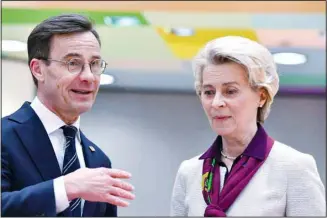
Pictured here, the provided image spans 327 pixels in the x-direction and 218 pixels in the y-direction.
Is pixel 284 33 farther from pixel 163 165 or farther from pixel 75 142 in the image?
pixel 75 142

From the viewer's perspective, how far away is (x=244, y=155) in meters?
1.30

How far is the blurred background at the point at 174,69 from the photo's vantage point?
4074 millimetres

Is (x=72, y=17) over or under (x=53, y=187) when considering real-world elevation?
over

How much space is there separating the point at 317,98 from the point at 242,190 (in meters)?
4.84

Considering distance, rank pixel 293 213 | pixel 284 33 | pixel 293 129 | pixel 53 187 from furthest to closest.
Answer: pixel 293 129 < pixel 284 33 < pixel 293 213 < pixel 53 187

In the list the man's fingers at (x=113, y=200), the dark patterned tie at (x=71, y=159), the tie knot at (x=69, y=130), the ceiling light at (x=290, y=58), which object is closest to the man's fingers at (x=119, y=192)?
the man's fingers at (x=113, y=200)

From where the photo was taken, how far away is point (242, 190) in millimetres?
1261

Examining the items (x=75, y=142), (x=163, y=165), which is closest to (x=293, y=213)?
(x=75, y=142)

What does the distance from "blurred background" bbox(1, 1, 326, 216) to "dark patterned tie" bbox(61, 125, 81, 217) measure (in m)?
2.34

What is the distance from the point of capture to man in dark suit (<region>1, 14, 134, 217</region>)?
3.89 feet

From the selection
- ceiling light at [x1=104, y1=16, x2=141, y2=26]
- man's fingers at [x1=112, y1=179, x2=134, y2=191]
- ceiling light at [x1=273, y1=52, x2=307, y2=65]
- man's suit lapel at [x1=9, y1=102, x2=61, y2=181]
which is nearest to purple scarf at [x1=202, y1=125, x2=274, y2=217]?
man's fingers at [x1=112, y1=179, x2=134, y2=191]

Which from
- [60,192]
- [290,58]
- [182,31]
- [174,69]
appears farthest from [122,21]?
[60,192]

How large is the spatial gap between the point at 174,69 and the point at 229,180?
4.03 m

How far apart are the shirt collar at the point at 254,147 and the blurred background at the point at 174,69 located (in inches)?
93.1
